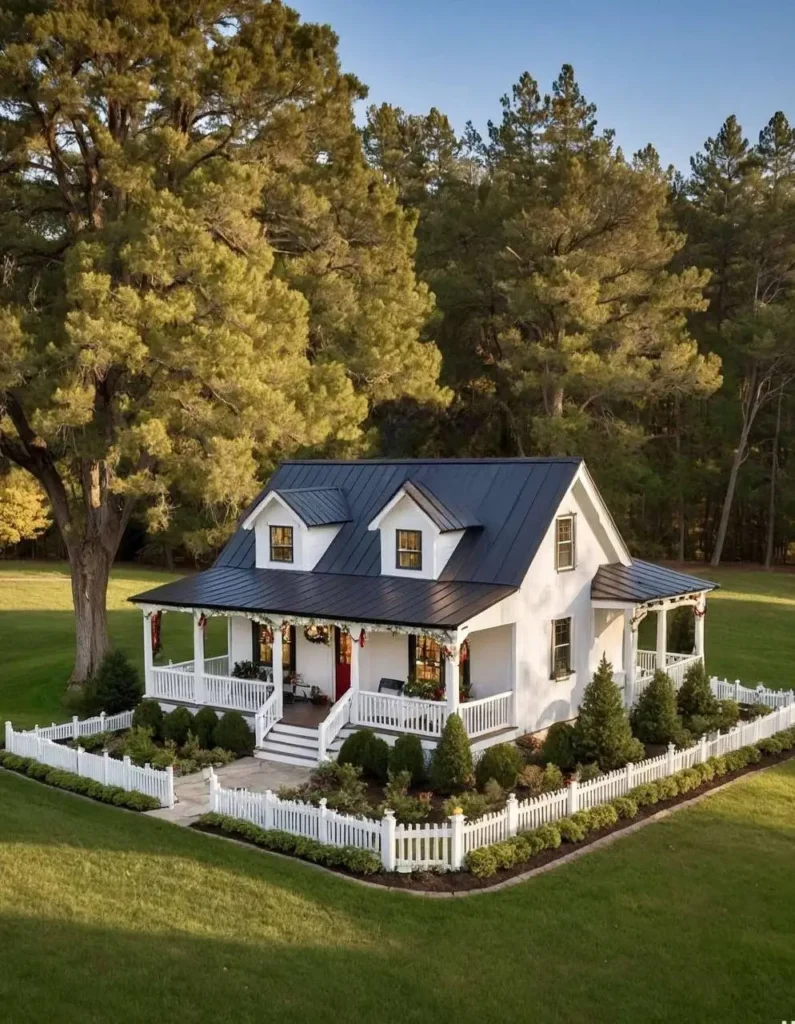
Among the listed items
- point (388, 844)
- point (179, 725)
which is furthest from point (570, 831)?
point (179, 725)

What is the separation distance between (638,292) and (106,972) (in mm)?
38630

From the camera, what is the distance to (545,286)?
4184cm

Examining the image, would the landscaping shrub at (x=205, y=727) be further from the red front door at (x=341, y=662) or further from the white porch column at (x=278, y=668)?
the red front door at (x=341, y=662)

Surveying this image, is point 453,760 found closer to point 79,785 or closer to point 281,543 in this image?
point 79,785

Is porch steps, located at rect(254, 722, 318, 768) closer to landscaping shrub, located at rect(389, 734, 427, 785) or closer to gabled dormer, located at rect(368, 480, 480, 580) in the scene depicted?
landscaping shrub, located at rect(389, 734, 427, 785)

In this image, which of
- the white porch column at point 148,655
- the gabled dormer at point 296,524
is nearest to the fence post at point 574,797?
the gabled dormer at point 296,524

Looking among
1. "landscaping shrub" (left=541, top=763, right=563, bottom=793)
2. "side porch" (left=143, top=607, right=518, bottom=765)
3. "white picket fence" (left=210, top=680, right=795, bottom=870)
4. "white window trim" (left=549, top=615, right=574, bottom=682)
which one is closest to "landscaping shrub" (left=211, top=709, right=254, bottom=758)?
"side porch" (left=143, top=607, right=518, bottom=765)

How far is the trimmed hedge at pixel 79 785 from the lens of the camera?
1703 centimetres

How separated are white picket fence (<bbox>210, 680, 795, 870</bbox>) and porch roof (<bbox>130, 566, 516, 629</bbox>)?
12.4 ft

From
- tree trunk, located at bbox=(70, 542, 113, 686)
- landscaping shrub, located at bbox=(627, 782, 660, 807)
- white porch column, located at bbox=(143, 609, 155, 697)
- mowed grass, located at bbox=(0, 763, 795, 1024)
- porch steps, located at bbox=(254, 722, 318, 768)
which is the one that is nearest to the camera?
mowed grass, located at bbox=(0, 763, 795, 1024)

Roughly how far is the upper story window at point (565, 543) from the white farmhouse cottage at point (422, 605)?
0.04 metres

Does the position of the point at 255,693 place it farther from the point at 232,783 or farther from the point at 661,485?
the point at 661,485

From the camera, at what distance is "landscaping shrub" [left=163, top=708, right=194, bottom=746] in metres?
21.1

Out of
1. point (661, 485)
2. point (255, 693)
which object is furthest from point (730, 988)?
point (661, 485)
